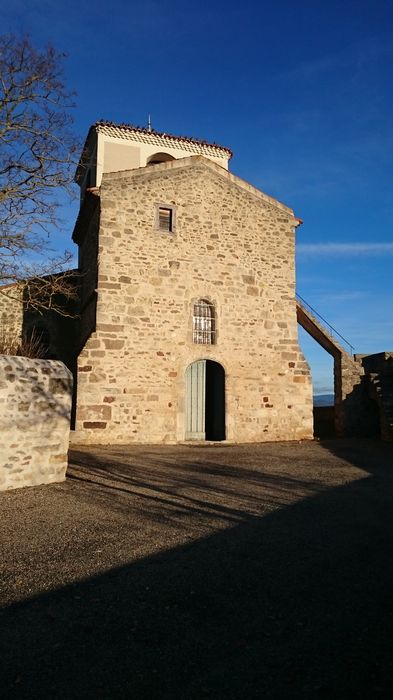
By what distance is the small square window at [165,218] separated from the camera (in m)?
12.4

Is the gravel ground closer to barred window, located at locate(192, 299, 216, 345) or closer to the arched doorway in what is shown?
the arched doorway

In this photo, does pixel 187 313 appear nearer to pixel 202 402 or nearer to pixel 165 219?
pixel 202 402

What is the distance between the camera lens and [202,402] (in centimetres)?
1276

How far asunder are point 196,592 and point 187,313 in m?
9.47

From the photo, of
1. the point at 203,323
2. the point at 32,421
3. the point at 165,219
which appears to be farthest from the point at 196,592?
the point at 165,219

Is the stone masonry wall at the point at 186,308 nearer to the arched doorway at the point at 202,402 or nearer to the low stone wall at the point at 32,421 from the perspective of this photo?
the arched doorway at the point at 202,402

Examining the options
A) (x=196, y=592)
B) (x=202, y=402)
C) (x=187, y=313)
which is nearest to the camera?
(x=196, y=592)

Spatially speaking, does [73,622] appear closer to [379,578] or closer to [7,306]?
[379,578]

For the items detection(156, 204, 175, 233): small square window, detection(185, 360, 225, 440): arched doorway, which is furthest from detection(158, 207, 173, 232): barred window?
detection(185, 360, 225, 440): arched doorway

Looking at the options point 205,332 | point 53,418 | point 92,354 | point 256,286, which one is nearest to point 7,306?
point 92,354

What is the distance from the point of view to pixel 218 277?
12727 millimetres

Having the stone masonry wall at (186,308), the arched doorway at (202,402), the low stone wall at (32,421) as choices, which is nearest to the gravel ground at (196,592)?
the low stone wall at (32,421)

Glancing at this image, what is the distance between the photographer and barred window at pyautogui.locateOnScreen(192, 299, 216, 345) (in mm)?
12414

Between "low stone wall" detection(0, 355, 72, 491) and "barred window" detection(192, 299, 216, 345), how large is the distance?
5822 mm
